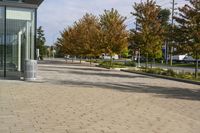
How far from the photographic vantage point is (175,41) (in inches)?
1207

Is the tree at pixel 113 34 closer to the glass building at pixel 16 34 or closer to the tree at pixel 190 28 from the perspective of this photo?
the tree at pixel 190 28

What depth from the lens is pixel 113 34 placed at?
48.4 metres

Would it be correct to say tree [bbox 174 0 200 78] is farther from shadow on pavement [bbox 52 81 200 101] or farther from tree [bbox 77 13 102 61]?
tree [bbox 77 13 102 61]

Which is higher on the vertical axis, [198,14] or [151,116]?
[198,14]

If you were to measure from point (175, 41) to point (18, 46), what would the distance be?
1098 centimetres

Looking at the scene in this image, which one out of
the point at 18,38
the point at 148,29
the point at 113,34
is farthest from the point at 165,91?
the point at 113,34

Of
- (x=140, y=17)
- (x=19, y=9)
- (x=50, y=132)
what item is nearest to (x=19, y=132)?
(x=50, y=132)

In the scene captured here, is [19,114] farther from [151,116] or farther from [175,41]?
[175,41]

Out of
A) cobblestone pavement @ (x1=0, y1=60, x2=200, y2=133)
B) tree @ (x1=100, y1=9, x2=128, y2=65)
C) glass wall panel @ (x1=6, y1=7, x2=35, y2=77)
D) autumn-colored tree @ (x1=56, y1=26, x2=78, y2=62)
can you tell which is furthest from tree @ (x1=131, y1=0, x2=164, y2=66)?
autumn-colored tree @ (x1=56, y1=26, x2=78, y2=62)

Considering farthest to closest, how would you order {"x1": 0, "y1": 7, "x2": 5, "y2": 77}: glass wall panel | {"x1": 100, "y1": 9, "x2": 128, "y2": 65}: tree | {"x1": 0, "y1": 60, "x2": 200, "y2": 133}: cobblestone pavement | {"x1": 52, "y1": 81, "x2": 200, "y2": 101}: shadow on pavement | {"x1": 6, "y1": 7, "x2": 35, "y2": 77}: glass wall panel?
{"x1": 100, "y1": 9, "x2": 128, "y2": 65}: tree, {"x1": 6, "y1": 7, "x2": 35, "y2": 77}: glass wall panel, {"x1": 0, "y1": 7, "x2": 5, "y2": 77}: glass wall panel, {"x1": 52, "y1": 81, "x2": 200, "y2": 101}: shadow on pavement, {"x1": 0, "y1": 60, "x2": 200, "y2": 133}: cobblestone pavement

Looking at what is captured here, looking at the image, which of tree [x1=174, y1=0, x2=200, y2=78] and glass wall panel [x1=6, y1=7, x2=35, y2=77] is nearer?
glass wall panel [x1=6, y1=7, x2=35, y2=77]

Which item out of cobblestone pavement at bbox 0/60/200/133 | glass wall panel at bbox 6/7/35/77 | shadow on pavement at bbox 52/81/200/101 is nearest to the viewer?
cobblestone pavement at bbox 0/60/200/133

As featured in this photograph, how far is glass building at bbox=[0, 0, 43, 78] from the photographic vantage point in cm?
2394

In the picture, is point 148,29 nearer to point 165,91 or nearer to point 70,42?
point 165,91
